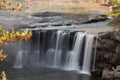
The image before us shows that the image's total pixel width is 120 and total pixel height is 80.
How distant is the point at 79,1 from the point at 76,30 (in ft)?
63.0

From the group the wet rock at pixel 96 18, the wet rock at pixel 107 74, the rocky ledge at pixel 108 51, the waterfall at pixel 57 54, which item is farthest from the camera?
the wet rock at pixel 96 18

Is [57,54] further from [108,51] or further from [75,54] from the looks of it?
[108,51]

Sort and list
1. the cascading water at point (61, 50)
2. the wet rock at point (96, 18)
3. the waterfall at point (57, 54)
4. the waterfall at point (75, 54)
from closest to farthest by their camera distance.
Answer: the cascading water at point (61, 50) → the waterfall at point (75, 54) → the waterfall at point (57, 54) → the wet rock at point (96, 18)

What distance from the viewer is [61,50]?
925 inches

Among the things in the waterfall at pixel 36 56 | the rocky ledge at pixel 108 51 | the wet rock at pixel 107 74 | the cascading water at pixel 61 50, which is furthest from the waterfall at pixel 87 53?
the waterfall at pixel 36 56

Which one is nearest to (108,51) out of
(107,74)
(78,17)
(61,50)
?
(107,74)

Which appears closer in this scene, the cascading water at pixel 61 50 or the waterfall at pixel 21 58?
the cascading water at pixel 61 50

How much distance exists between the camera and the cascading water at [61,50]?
72.7 feet

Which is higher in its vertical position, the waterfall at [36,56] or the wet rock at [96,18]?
the wet rock at [96,18]

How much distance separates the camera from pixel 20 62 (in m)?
23.8

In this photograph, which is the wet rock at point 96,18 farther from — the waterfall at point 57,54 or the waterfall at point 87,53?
the waterfall at point 87,53

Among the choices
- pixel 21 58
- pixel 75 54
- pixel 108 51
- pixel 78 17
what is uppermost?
pixel 78 17

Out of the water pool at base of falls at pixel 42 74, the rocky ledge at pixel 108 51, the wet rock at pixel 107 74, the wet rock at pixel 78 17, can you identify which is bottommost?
the water pool at base of falls at pixel 42 74

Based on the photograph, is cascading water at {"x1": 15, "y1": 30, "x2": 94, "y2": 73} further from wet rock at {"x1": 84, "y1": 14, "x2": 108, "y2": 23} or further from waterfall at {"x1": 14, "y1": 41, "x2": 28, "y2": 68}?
wet rock at {"x1": 84, "y1": 14, "x2": 108, "y2": 23}
